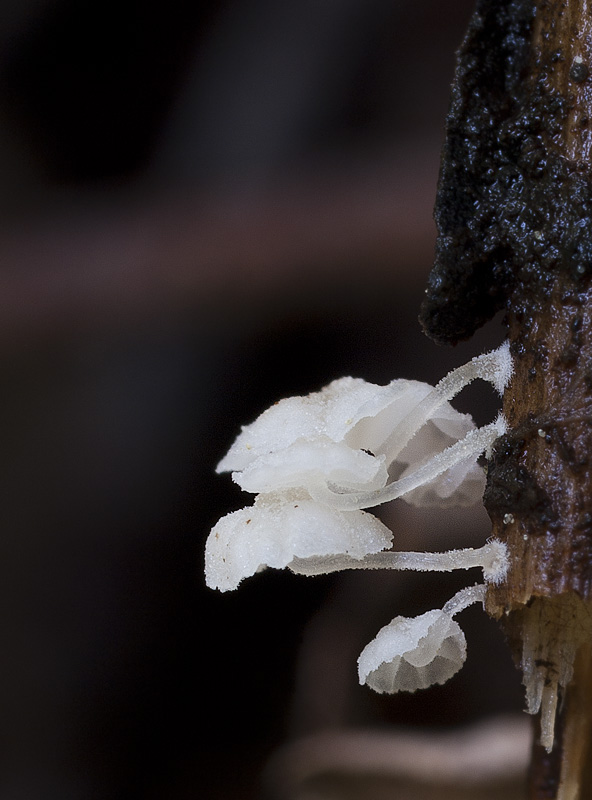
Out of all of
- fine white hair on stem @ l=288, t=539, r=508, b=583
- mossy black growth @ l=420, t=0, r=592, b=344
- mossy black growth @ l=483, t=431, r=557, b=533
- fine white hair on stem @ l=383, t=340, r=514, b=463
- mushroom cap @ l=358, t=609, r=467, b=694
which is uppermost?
mossy black growth @ l=420, t=0, r=592, b=344

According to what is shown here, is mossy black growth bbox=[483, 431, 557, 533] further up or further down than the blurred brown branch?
further down

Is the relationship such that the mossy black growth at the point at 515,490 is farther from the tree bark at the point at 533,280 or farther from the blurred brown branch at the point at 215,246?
the blurred brown branch at the point at 215,246

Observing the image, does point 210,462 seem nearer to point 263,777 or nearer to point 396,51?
point 263,777

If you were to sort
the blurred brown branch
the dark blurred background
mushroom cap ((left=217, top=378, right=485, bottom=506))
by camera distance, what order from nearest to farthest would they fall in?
mushroom cap ((left=217, top=378, right=485, bottom=506)) → the dark blurred background → the blurred brown branch

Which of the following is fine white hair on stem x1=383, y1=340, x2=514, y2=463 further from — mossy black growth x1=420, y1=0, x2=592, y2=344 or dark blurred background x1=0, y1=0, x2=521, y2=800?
dark blurred background x1=0, y1=0, x2=521, y2=800

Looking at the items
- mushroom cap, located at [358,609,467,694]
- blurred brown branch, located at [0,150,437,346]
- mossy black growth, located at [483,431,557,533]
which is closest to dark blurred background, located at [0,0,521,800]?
blurred brown branch, located at [0,150,437,346]

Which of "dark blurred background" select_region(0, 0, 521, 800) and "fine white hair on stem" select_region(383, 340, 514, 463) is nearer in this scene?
"fine white hair on stem" select_region(383, 340, 514, 463)
